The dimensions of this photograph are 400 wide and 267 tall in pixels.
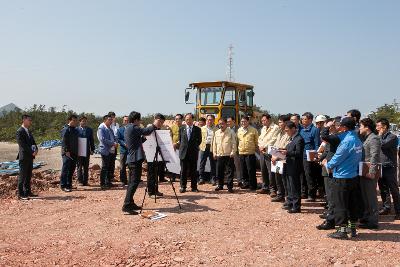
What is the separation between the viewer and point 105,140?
400 inches

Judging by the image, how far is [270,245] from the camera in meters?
5.43

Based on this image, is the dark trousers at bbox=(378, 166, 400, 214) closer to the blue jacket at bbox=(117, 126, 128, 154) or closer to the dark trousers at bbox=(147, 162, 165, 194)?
the dark trousers at bbox=(147, 162, 165, 194)

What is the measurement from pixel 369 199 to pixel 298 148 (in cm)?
152

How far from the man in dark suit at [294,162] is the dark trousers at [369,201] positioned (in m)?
1.26

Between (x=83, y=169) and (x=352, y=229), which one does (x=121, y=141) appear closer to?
(x=83, y=169)

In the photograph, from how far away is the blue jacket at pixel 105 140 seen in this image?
33.3 feet

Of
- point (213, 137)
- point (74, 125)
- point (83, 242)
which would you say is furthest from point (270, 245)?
point (74, 125)

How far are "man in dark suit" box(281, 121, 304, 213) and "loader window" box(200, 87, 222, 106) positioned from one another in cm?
587

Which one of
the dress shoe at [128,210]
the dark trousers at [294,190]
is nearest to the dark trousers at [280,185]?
the dark trousers at [294,190]

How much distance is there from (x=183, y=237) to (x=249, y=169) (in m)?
4.07

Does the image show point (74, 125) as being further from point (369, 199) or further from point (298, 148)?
point (369, 199)

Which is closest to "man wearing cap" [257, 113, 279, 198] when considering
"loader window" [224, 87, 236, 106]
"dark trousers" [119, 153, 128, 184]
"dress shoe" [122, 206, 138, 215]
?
"dress shoe" [122, 206, 138, 215]

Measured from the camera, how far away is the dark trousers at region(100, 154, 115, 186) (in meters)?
10.1

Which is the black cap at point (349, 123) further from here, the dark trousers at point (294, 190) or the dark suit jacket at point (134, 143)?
the dark suit jacket at point (134, 143)
